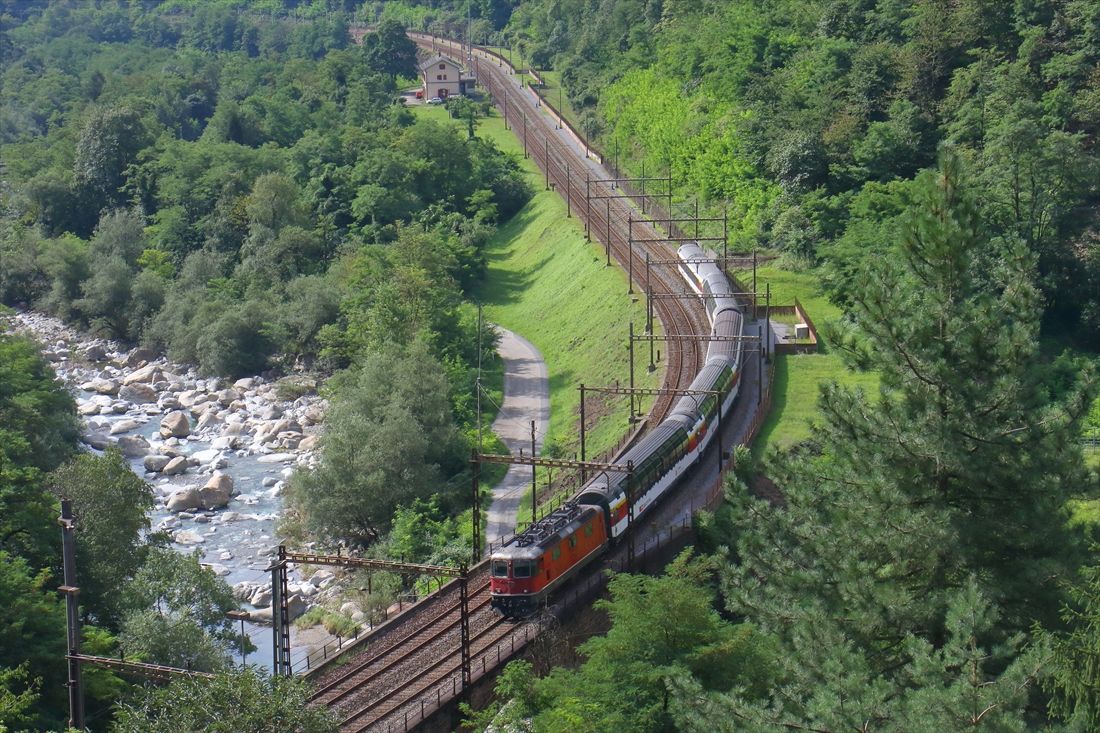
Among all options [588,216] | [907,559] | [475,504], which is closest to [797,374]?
[475,504]

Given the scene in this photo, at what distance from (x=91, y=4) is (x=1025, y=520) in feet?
590

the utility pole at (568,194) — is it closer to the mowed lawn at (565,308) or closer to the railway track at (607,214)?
the railway track at (607,214)

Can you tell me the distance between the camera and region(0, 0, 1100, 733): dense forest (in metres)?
24.0

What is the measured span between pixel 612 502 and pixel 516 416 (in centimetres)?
2381

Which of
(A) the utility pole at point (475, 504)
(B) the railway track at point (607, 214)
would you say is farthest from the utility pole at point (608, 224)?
(A) the utility pole at point (475, 504)

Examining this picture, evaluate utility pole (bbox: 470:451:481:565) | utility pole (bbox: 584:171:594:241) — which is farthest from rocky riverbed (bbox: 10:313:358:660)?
utility pole (bbox: 584:171:594:241)

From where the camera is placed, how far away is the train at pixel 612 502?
35906 mm

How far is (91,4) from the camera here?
18312 centimetres

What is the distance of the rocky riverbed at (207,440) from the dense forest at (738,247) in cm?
244

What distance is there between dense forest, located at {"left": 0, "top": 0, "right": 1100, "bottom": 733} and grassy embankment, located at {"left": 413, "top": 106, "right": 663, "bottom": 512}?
2.66 metres

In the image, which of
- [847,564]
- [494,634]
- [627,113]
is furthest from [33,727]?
[627,113]

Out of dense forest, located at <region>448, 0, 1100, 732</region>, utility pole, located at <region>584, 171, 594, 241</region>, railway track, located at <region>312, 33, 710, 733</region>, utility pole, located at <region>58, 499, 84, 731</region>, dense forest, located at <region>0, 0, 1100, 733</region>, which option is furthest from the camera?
utility pole, located at <region>584, 171, 594, 241</region>

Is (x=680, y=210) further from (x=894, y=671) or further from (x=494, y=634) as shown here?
(x=894, y=671)

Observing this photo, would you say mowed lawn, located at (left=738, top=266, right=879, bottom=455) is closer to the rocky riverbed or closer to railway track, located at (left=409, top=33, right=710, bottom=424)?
railway track, located at (left=409, top=33, right=710, bottom=424)
